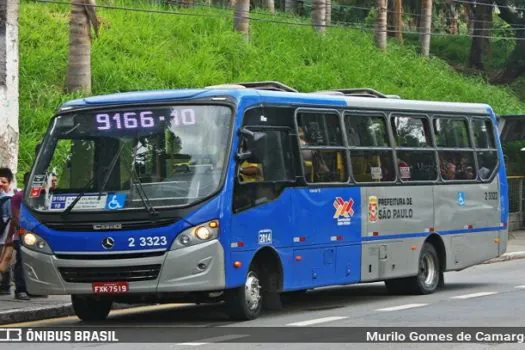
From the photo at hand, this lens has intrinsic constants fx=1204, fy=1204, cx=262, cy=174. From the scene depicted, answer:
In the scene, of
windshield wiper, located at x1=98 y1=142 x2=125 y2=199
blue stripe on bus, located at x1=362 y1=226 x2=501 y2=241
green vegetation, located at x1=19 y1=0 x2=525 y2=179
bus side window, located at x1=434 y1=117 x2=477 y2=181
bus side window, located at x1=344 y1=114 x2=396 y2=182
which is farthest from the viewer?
green vegetation, located at x1=19 y1=0 x2=525 y2=179

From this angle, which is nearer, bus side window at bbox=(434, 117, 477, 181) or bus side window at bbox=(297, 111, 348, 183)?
bus side window at bbox=(297, 111, 348, 183)

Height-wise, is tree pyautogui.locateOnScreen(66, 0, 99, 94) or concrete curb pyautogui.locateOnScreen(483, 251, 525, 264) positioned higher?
tree pyautogui.locateOnScreen(66, 0, 99, 94)

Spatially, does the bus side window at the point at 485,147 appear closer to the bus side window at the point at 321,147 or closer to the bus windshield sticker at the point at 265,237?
the bus side window at the point at 321,147

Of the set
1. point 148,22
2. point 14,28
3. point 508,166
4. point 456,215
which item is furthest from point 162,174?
point 508,166

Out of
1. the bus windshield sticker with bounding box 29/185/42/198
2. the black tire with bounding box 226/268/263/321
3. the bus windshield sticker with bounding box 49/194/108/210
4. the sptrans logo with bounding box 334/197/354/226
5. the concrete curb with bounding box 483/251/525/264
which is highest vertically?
the bus windshield sticker with bounding box 29/185/42/198

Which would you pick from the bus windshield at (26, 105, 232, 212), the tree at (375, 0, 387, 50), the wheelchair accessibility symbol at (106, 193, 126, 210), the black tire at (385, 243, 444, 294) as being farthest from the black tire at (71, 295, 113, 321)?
the tree at (375, 0, 387, 50)

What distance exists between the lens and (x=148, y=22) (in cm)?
3347

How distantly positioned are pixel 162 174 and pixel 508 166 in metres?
26.5

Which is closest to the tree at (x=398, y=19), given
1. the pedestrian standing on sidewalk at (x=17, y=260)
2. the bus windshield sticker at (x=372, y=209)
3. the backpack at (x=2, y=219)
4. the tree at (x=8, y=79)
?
the tree at (x=8, y=79)

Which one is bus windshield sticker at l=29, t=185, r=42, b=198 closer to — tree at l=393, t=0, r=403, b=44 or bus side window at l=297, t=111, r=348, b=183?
bus side window at l=297, t=111, r=348, b=183

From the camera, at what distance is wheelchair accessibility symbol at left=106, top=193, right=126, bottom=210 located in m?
13.6

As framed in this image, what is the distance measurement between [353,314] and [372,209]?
2.31m

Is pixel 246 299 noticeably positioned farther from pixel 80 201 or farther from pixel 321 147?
pixel 321 147

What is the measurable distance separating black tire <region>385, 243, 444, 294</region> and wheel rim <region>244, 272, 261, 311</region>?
4.26 meters
